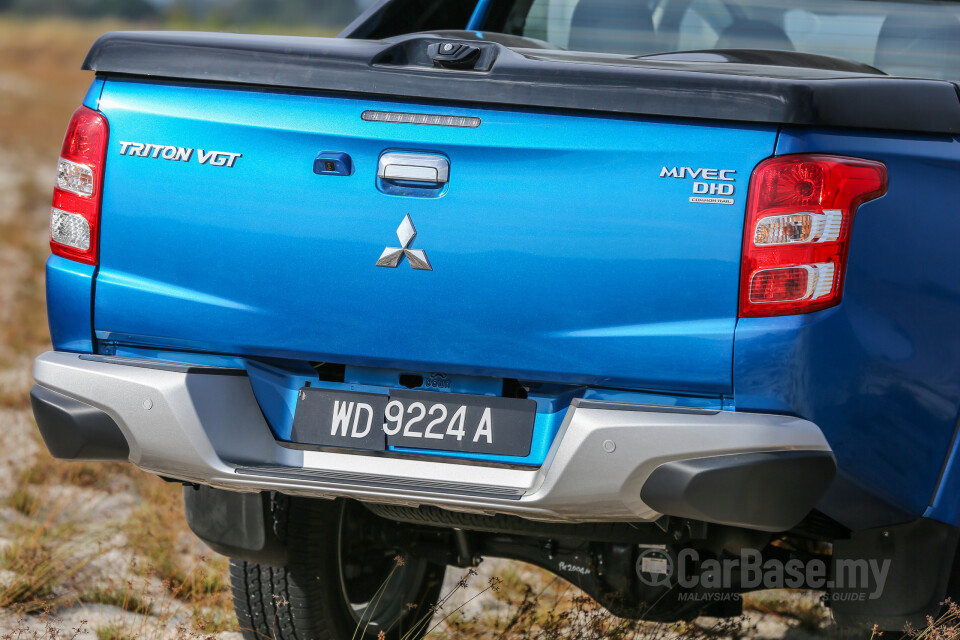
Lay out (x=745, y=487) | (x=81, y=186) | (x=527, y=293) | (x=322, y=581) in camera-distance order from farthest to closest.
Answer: (x=322, y=581)
(x=81, y=186)
(x=527, y=293)
(x=745, y=487)

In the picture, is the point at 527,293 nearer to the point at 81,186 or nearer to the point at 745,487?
the point at 745,487

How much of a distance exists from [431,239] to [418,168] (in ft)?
0.48

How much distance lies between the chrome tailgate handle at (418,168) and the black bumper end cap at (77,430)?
801 mm

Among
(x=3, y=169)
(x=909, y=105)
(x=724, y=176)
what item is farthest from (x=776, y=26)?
(x=3, y=169)

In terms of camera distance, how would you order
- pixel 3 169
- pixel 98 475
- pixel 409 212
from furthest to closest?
pixel 3 169, pixel 98 475, pixel 409 212

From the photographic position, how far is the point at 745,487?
2.15 meters

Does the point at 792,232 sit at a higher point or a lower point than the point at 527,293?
higher

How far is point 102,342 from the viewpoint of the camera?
8.34 ft

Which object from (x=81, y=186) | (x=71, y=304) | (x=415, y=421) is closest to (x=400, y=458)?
(x=415, y=421)

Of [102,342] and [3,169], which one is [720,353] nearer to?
[102,342]

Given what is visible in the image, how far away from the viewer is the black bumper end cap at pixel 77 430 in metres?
2.44

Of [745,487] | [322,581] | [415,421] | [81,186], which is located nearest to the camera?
[745,487]

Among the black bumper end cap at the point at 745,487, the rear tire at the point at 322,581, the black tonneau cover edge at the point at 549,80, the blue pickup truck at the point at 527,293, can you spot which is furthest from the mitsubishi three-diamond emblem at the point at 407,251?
the rear tire at the point at 322,581

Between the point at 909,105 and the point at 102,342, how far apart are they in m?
1.78
